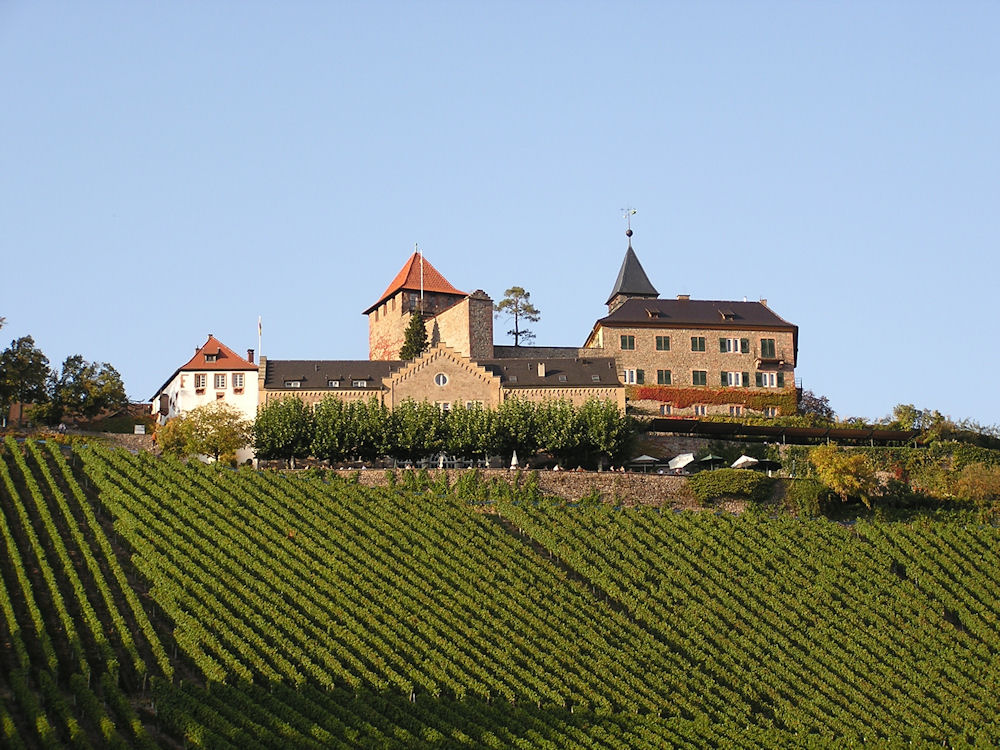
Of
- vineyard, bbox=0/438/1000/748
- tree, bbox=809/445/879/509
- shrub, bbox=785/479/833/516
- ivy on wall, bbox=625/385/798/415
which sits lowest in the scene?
vineyard, bbox=0/438/1000/748

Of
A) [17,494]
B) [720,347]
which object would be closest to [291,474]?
[17,494]

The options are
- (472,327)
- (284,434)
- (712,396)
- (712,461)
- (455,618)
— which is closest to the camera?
(455,618)

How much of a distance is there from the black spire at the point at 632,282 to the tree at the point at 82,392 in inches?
1282

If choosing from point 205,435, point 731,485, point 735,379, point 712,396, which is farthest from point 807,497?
point 205,435

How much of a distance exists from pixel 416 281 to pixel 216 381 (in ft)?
58.8

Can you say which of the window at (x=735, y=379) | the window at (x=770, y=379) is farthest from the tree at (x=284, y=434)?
the window at (x=770, y=379)

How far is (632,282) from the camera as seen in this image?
93188 mm

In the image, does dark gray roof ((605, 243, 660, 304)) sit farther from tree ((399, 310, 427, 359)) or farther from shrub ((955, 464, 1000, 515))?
shrub ((955, 464, 1000, 515))

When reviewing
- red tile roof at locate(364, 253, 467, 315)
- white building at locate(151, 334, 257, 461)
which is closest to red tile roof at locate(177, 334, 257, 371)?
white building at locate(151, 334, 257, 461)

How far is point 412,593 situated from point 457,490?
38.8ft

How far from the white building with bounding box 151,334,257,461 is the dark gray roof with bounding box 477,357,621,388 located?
11.8 m

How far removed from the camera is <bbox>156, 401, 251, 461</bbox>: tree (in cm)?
6600

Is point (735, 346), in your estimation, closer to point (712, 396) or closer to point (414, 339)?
point (712, 396)

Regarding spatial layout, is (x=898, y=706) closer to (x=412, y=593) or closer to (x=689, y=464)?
(x=412, y=593)
